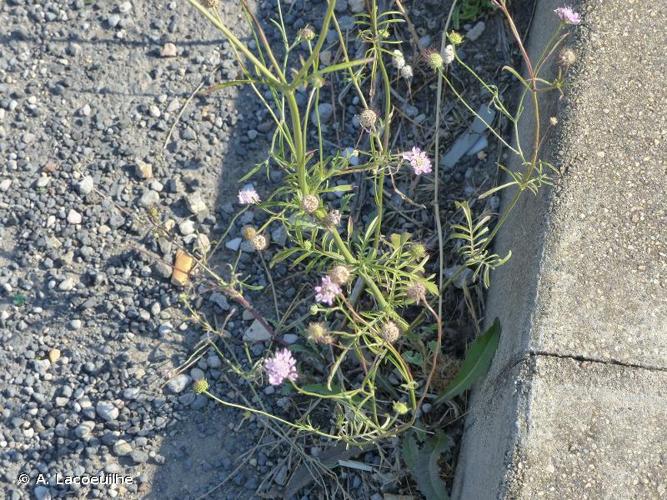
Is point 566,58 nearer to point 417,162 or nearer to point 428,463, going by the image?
point 417,162

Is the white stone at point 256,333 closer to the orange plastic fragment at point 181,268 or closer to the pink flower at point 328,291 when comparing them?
the orange plastic fragment at point 181,268

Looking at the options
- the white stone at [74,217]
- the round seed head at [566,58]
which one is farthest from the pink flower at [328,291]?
the white stone at [74,217]

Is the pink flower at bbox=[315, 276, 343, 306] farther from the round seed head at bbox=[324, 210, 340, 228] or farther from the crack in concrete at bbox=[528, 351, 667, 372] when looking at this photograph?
the crack in concrete at bbox=[528, 351, 667, 372]

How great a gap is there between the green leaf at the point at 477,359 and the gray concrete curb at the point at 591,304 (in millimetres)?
33

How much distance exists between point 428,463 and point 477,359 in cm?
36

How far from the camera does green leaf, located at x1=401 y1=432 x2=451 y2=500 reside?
7.50ft

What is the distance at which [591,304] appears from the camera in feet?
6.63

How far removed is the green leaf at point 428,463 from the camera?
2.29 m

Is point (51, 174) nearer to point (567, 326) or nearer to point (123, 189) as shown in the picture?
point (123, 189)

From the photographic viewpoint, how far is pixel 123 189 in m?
2.87

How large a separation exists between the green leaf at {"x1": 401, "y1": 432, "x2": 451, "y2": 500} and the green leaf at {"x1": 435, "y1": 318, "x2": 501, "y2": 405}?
17cm

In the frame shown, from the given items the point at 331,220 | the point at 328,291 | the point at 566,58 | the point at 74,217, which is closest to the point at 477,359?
the point at 328,291

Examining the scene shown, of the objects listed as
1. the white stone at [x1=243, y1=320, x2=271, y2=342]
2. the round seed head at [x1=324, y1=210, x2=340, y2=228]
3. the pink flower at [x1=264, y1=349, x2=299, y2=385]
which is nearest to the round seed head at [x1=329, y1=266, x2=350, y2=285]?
the round seed head at [x1=324, y1=210, x2=340, y2=228]

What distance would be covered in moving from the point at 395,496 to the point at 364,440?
202mm
